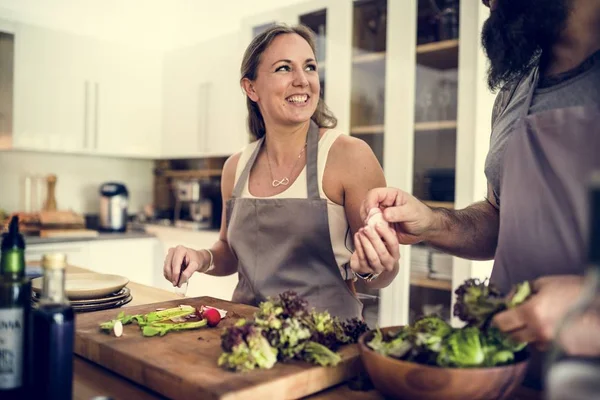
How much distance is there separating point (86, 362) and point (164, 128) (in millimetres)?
3288

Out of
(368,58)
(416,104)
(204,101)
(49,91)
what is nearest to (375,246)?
(416,104)

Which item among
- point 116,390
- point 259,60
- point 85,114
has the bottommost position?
point 116,390

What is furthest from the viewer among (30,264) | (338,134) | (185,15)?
(185,15)

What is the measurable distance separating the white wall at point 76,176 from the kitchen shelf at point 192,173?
0.78ft

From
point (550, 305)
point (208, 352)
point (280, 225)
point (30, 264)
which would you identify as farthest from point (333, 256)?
point (30, 264)

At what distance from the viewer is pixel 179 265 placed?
146 cm

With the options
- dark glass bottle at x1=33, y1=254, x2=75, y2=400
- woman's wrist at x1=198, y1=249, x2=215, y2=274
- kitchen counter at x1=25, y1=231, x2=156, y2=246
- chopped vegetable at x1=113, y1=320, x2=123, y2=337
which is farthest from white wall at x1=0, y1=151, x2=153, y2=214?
dark glass bottle at x1=33, y1=254, x2=75, y2=400

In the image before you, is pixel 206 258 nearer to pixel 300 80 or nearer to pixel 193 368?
pixel 300 80

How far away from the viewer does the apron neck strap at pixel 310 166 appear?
160 cm

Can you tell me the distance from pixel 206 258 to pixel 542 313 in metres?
1.16

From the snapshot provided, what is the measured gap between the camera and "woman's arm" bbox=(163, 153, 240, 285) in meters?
1.46

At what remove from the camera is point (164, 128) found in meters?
4.12

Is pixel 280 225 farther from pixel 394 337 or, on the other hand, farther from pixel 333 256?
pixel 394 337

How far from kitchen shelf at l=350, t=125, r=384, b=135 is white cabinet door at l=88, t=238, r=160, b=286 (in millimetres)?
1769
